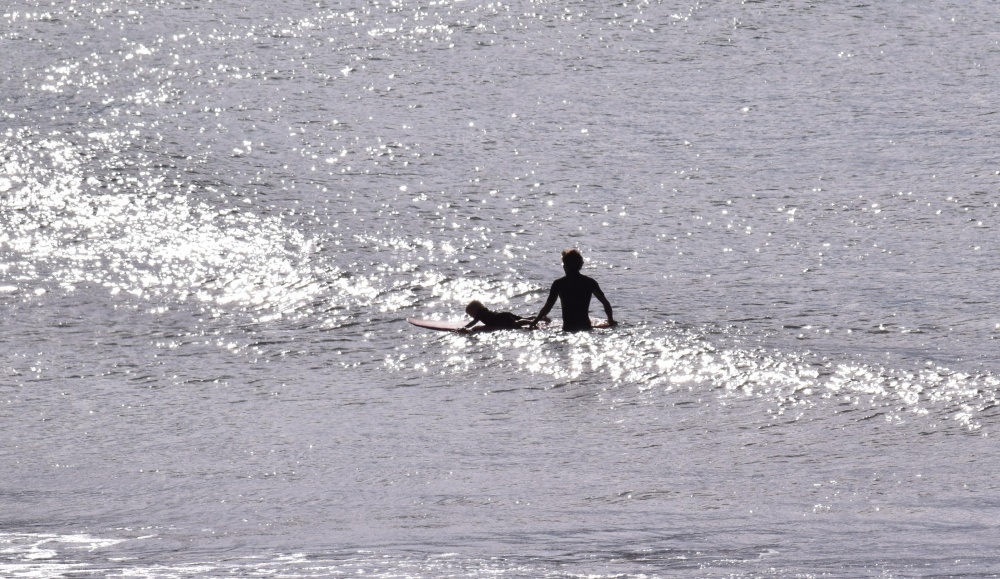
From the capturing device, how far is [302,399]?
12070 mm

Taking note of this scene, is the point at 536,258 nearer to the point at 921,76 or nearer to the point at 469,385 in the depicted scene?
the point at 469,385

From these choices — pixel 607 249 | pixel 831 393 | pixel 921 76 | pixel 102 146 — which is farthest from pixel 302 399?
pixel 921 76

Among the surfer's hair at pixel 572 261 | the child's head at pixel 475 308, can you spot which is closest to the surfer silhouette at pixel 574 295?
Result: the surfer's hair at pixel 572 261

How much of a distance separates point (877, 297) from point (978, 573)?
24.1 feet

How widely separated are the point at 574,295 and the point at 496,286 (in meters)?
2.55

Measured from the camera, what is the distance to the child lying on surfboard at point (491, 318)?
44.5 feet

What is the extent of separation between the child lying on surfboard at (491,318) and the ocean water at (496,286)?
0.14 m

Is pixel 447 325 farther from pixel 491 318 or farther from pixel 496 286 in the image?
pixel 496 286

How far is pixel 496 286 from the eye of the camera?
15.6 meters

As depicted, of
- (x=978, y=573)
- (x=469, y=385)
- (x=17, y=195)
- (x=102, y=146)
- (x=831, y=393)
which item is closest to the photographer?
(x=978, y=573)

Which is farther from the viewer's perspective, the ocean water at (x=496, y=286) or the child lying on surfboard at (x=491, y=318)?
the child lying on surfboard at (x=491, y=318)

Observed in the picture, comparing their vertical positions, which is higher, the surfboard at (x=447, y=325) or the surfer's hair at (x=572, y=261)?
the surfer's hair at (x=572, y=261)

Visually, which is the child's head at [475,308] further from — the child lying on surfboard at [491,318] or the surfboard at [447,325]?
the surfboard at [447,325]

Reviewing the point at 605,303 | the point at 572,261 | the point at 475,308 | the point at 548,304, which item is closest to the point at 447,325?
the point at 475,308
